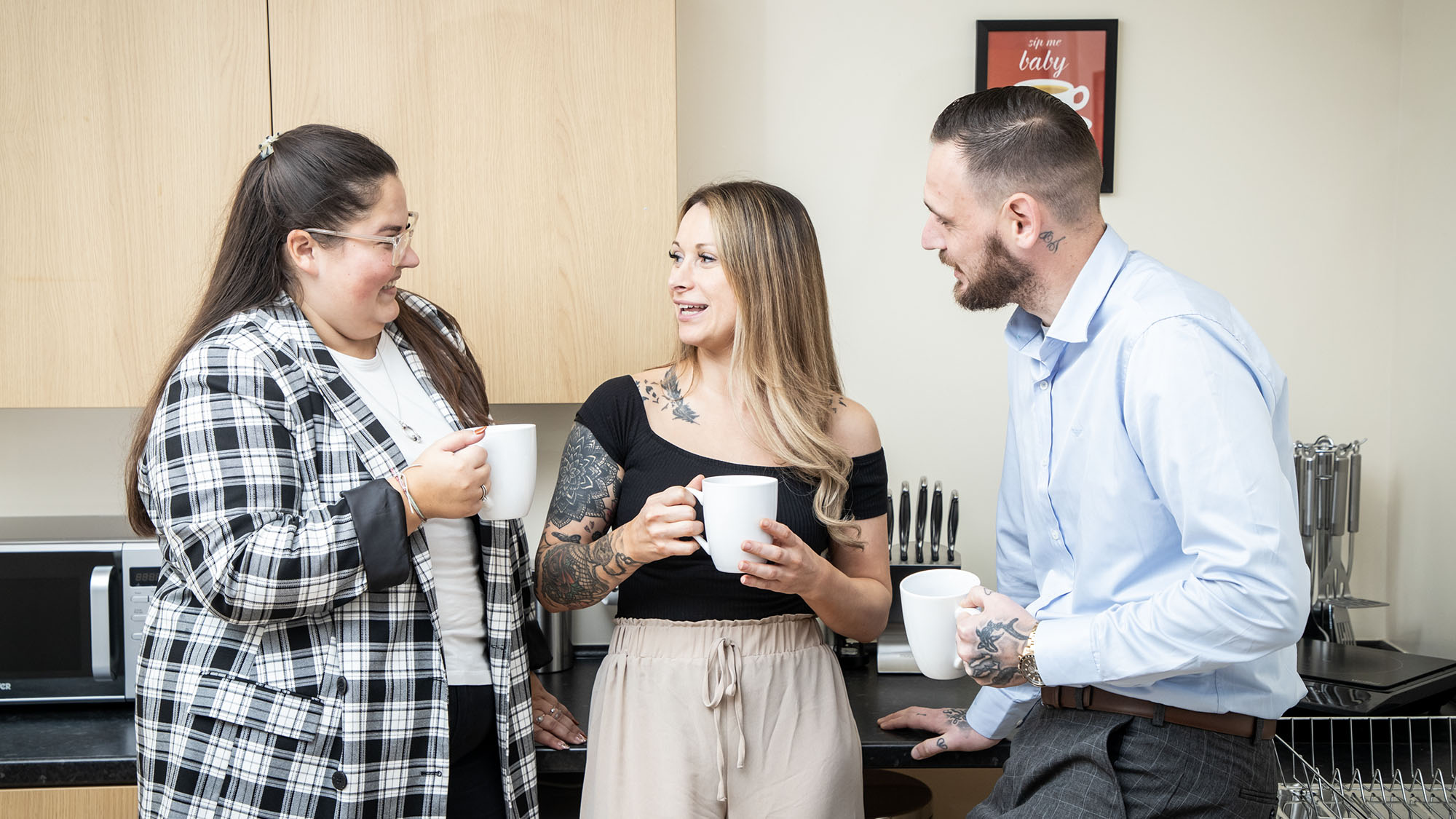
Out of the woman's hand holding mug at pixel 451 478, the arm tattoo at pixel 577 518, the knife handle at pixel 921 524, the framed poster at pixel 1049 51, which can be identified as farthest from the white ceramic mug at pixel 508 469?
the framed poster at pixel 1049 51

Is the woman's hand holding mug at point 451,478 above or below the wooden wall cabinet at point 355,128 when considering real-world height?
below

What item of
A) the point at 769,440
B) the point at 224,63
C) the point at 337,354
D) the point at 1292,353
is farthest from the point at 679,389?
the point at 1292,353

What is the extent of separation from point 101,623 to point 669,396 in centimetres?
110

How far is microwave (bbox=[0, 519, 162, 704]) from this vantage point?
1.81 meters

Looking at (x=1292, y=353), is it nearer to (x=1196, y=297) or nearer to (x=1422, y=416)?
(x=1422, y=416)

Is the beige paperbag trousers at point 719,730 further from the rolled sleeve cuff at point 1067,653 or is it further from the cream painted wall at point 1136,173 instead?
the cream painted wall at point 1136,173

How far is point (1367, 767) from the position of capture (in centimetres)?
170

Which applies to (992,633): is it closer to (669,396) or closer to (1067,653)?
(1067,653)

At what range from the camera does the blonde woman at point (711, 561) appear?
4.50 ft

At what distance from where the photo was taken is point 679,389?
1.52 meters

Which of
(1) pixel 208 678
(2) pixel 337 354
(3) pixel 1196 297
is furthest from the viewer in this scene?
(2) pixel 337 354

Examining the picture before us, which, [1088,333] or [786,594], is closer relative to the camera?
[1088,333]

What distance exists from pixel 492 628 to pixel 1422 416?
1981mm

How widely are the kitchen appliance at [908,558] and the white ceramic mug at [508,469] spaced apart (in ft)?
3.08
